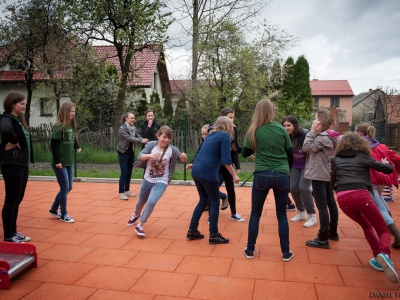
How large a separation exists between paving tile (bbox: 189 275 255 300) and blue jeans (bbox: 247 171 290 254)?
653mm

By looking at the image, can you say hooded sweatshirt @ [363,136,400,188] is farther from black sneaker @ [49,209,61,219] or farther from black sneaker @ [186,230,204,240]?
black sneaker @ [49,209,61,219]

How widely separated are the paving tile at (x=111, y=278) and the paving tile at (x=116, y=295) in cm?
7

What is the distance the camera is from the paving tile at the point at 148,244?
4.21 meters

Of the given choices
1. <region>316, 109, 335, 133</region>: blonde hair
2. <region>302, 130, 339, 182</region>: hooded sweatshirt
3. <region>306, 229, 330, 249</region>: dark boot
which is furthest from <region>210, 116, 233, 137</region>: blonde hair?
<region>306, 229, 330, 249</region>: dark boot

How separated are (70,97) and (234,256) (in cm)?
1427

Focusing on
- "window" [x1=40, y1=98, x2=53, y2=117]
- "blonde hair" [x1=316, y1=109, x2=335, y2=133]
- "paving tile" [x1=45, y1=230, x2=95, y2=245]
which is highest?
"window" [x1=40, y1=98, x2=53, y2=117]

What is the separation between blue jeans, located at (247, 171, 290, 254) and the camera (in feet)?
11.8

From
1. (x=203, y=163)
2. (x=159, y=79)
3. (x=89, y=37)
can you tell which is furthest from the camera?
(x=159, y=79)

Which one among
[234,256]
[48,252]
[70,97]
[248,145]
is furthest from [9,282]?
[70,97]

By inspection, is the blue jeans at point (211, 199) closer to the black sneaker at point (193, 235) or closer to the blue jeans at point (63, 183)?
the black sneaker at point (193, 235)

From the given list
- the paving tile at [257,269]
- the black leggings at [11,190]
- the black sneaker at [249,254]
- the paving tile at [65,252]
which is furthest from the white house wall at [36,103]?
the paving tile at [257,269]

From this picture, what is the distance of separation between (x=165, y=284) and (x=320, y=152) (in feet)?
7.89

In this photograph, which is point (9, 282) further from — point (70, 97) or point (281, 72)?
point (281, 72)

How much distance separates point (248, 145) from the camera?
377 cm
